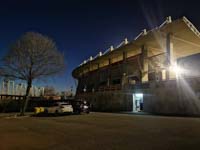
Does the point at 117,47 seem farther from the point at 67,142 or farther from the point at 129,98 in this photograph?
the point at 67,142

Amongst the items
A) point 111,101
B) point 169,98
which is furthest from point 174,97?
point 111,101

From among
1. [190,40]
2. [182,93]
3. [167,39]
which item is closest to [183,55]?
[190,40]

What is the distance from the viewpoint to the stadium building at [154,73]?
2600cm

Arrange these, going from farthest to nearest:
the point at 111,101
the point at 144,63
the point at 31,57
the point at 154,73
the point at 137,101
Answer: the point at 111,101
the point at 154,73
the point at 144,63
the point at 137,101
the point at 31,57

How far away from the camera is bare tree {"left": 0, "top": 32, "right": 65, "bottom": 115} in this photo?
1004 inches

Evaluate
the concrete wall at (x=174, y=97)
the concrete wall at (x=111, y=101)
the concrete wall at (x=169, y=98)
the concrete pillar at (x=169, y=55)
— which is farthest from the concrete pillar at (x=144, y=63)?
the concrete wall at (x=174, y=97)

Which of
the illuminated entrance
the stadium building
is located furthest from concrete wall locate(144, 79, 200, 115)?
the illuminated entrance

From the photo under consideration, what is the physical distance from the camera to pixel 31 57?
25.7 m

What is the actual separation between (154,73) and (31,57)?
20316 millimetres

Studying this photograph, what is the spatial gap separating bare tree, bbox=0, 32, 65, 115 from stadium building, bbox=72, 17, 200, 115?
13.0 m

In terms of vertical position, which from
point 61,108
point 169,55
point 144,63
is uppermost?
point 169,55

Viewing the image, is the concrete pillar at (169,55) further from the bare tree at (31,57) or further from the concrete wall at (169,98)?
the bare tree at (31,57)

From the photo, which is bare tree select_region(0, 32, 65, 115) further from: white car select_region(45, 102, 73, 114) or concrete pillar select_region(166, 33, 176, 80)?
concrete pillar select_region(166, 33, 176, 80)

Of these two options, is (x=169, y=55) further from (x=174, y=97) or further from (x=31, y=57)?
(x=31, y=57)
